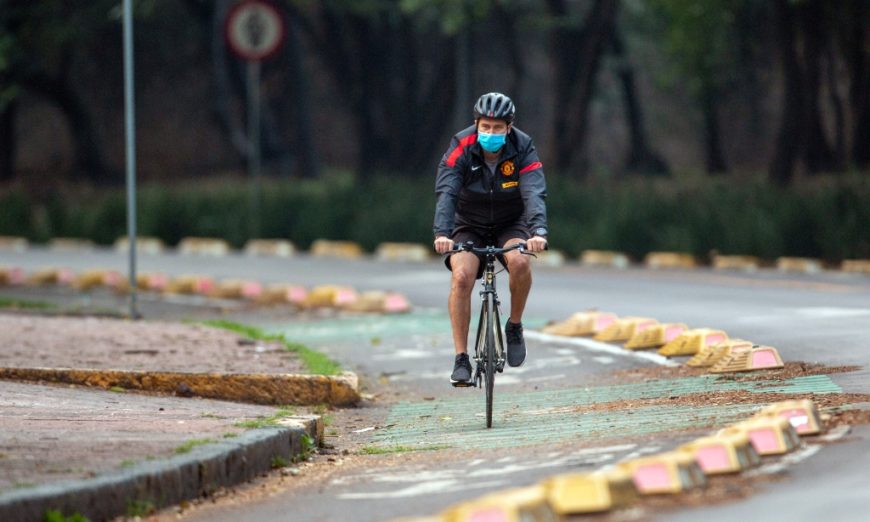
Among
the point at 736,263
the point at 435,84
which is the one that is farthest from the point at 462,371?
the point at 435,84

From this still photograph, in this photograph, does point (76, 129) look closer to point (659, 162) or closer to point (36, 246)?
point (36, 246)

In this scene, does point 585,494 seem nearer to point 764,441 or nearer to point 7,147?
point 764,441

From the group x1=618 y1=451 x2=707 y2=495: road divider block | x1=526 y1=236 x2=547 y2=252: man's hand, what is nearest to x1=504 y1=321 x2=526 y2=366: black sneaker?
x1=526 y1=236 x2=547 y2=252: man's hand

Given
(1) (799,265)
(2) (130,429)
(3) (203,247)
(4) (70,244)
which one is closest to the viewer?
(2) (130,429)

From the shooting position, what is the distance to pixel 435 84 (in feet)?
150

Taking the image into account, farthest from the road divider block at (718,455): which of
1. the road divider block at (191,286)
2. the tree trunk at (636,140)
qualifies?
the tree trunk at (636,140)

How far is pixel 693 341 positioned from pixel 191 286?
1110 centimetres

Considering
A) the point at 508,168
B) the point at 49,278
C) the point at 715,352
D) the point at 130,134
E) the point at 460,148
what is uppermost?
the point at 130,134

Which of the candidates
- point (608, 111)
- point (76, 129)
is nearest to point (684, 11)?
point (76, 129)

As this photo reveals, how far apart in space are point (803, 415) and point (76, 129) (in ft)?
127

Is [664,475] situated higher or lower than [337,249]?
lower

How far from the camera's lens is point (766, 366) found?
508 inches

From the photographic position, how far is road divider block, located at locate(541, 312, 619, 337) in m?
17.3

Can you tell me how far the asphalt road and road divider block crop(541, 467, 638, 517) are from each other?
0.73 ft
